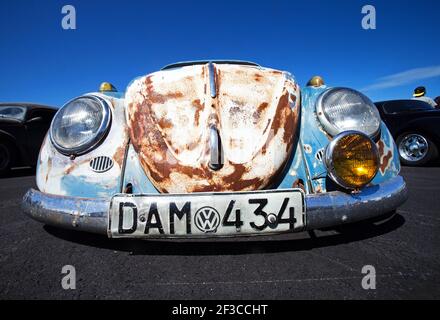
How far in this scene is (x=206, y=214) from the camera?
1192 millimetres

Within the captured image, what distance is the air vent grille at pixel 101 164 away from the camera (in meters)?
1.51

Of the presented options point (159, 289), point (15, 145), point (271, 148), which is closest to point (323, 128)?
point (271, 148)

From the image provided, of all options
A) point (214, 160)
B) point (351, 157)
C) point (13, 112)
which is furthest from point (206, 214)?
point (13, 112)

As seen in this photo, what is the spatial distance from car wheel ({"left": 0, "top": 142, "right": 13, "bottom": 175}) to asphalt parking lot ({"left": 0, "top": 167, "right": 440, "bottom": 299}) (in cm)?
404

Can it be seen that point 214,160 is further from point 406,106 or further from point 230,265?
A: point 406,106

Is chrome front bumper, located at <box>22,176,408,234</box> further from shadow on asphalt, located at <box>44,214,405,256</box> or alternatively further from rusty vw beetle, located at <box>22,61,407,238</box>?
shadow on asphalt, located at <box>44,214,405,256</box>

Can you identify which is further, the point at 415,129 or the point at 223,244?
the point at 415,129

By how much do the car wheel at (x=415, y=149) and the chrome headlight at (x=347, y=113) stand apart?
4.37m

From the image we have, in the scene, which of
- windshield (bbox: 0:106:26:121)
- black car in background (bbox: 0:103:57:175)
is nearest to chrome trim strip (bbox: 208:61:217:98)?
black car in background (bbox: 0:103:57:175)

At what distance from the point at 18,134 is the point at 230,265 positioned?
551cm

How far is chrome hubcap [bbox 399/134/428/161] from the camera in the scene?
16.3 ft

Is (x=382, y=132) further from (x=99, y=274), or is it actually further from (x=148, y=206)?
(x=99, y=274)

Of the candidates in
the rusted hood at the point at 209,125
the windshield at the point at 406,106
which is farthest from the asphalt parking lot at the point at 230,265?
the windshield at the point at 406,106

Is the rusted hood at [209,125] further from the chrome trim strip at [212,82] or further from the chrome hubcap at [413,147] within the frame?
Result: the chrome hubcap at [413,147]
